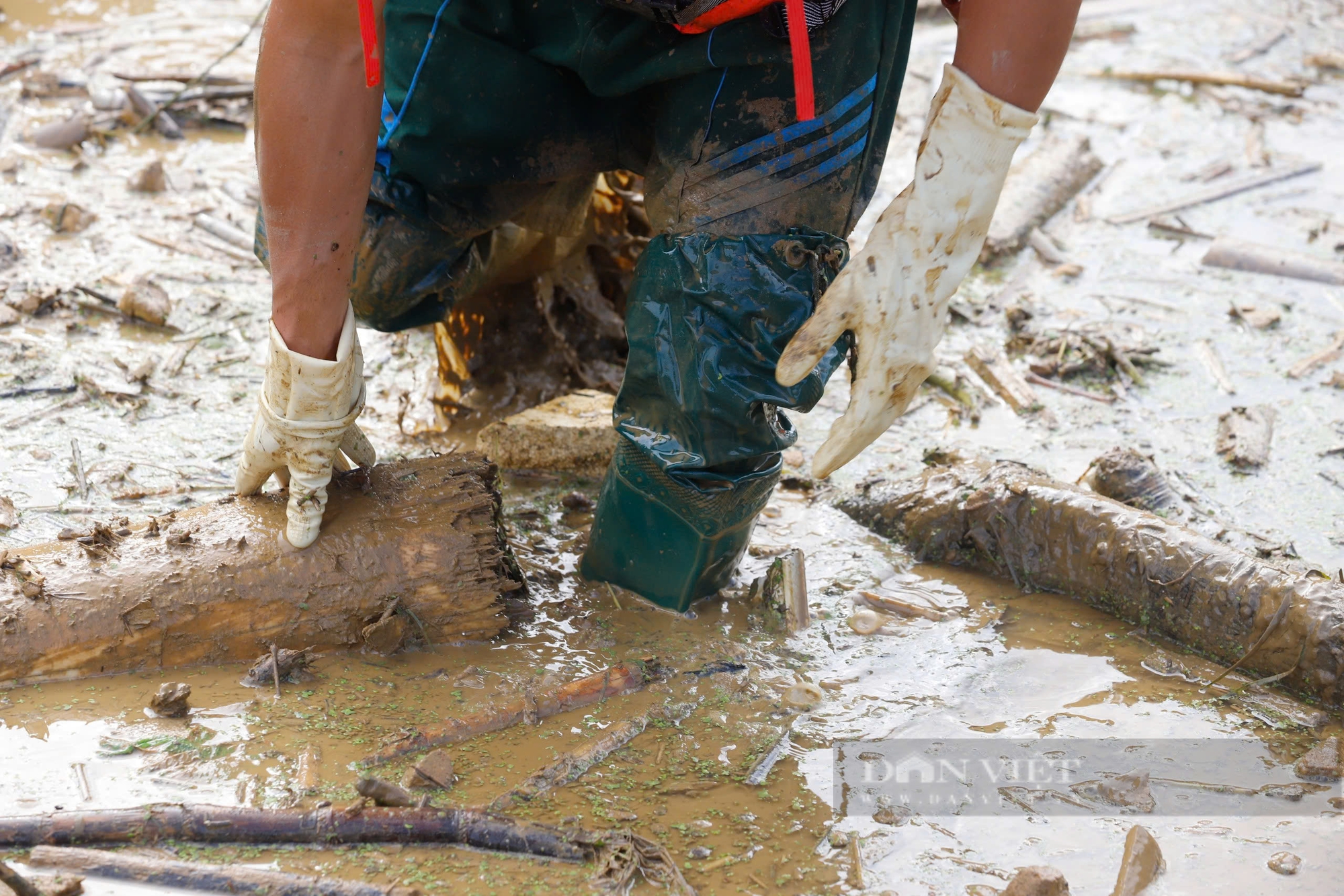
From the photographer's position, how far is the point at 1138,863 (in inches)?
76.4

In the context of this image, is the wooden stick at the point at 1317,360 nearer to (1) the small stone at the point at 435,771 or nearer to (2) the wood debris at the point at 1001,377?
(2) the wood debris at the point at 1001,377

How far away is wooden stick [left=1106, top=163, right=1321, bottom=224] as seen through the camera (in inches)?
218

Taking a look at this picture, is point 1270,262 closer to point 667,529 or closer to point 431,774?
point 667,529

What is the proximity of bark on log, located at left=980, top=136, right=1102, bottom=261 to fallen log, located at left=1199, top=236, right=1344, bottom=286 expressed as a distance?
83cm

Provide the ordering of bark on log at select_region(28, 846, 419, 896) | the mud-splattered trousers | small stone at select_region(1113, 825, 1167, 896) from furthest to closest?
the mud-splattered trousers → small stone at select_region(1113, 825, 1167, 896) → bark on log at select_region(28, 846, 419, 896)

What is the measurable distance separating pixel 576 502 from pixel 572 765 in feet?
3.87

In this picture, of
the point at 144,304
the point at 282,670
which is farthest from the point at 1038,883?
the point at 144,304

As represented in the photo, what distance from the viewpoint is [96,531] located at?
93.3 inches

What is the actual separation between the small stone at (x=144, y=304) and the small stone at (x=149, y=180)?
45.1 inches

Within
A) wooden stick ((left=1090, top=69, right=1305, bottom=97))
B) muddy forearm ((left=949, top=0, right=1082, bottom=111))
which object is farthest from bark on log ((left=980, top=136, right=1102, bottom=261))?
muddy forearm ((left=949, top=0, right=1082, bottom=111))

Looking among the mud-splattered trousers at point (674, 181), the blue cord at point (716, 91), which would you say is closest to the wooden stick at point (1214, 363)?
the mud-splattered trousers at point (674, 181)

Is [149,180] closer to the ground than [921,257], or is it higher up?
closer to the ground

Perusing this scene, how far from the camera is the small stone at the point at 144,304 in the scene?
12.6 ft

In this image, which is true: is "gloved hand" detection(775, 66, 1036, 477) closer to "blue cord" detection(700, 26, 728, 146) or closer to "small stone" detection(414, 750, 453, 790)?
"blue cord" detection(700, 26, 728, 146)
